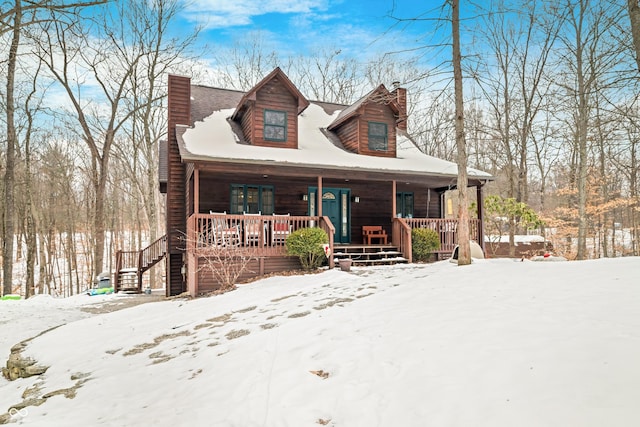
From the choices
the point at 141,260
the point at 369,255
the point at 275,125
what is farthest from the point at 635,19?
the point at 141,260

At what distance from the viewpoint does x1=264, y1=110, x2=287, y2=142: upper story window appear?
13117 mm

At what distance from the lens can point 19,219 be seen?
23.4 metres

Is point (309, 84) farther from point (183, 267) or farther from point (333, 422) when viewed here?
point (333, 422)

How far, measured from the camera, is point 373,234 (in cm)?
1443

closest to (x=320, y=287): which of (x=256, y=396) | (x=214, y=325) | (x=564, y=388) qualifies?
(x=214, y=325)

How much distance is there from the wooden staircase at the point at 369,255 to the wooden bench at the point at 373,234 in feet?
2.53

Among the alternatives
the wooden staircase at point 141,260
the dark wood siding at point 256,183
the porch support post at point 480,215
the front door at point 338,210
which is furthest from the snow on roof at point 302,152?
the wooden staircase at point 141,260

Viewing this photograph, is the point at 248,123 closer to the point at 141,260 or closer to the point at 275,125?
the point at 275,125

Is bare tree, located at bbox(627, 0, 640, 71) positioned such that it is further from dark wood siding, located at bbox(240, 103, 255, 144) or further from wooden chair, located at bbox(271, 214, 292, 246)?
dark wood siding, located at bbox(240, 103, 255, 144)

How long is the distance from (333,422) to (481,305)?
109 inches

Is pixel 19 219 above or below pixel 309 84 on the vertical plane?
below

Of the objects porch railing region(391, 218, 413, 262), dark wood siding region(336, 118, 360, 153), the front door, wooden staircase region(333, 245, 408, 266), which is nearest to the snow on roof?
dark wood siding region(336, 118, 360, 153)

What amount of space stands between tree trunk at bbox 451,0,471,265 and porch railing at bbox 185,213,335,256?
13.0 feet

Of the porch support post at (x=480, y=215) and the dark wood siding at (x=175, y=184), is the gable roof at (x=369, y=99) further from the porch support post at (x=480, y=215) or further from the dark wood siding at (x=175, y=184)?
the dark wood siding at (x=175, y=184)
